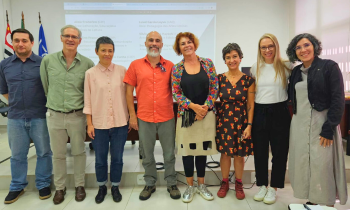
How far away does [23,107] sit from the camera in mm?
1938

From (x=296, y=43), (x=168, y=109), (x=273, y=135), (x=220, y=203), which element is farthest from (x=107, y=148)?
(x=296, y=43)

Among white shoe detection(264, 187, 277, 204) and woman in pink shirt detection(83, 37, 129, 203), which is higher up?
woman in pink shirt detection(83, 37, 129, 203)

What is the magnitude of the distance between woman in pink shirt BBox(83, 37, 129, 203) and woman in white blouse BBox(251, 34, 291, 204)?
1.20 m

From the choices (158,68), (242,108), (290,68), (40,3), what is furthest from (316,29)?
(40,3)

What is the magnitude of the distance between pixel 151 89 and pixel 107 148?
70 cm

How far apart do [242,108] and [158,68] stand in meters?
0.82

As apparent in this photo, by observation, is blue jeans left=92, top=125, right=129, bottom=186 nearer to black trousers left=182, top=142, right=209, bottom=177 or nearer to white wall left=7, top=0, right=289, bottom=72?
black trousers left=182, top=142, right=209, bottom=177

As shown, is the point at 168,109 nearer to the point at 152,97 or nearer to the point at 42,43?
the point at 152,97

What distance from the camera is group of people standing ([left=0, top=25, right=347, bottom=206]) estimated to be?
1.75 meters

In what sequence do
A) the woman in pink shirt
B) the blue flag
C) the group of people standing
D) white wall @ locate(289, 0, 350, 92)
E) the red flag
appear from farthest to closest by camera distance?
the blue flag < the red flag < white wall @ locate(289, 0, 350, 92) < the woman in pink shirt < the group of people standing

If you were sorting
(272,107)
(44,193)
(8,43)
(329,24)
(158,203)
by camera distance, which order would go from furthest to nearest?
1. (8,43)
2. (329,24)
3. (44,193)
4. (158,203)
5. (272,107)

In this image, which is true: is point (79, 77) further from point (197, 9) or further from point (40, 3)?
point (40, 3)

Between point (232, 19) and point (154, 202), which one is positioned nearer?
point (154, 202)

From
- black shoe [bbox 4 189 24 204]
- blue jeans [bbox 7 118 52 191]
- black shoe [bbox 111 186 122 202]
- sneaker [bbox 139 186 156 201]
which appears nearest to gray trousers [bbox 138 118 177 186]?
sneaker [bbox 139 186 156 201]
